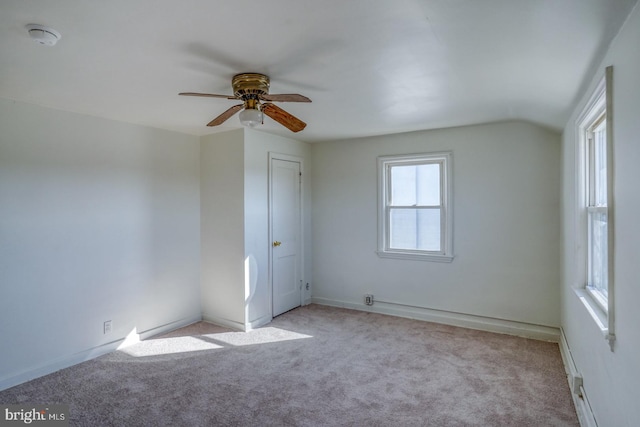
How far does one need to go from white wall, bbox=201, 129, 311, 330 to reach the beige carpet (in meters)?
0.39

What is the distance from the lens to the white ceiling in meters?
1.57

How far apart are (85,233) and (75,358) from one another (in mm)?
1122

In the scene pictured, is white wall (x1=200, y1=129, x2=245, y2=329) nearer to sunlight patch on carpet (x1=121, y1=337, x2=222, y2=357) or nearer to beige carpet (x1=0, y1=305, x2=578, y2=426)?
beige carpet (x1=0, y1=305, x2=578, y2=426)

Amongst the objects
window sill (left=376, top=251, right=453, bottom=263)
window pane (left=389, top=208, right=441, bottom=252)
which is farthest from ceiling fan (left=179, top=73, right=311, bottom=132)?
window sill (left=376, top=251, right=453, bottom=263)

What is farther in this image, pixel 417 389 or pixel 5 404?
pixel 417 389

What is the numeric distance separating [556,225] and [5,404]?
4916 millimetres

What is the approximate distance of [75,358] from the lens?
326 cm

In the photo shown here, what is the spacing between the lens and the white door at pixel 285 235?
4.52 metres

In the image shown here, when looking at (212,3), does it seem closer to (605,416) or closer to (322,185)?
(605,416)

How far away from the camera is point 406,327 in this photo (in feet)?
13.6

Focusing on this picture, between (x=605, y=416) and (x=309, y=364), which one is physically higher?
(x=605, y=416)

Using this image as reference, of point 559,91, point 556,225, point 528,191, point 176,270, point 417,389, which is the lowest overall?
point 417,389

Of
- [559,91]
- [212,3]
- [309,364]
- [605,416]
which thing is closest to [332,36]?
[212,3]

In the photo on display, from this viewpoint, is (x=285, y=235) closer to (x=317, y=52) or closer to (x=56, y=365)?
(x=56, y=365)
